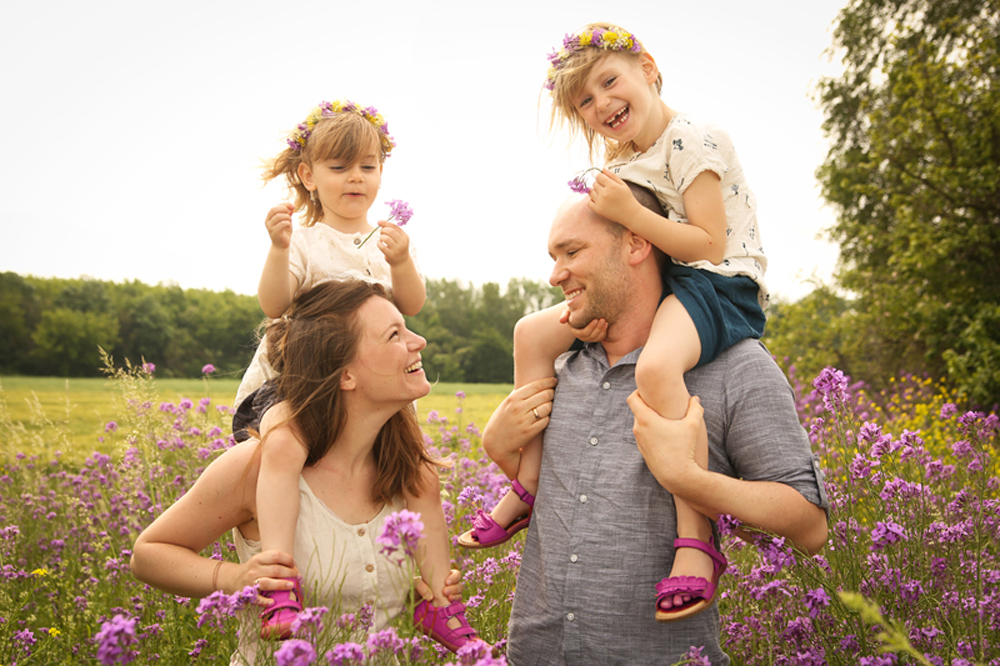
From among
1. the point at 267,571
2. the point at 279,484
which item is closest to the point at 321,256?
the point at 279,484

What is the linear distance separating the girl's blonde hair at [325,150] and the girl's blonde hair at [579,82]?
35.3 inches

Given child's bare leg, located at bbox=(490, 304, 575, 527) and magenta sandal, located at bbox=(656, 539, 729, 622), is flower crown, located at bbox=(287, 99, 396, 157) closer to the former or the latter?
child's bare leg, located at bbox=(490, 304, 575, 527)

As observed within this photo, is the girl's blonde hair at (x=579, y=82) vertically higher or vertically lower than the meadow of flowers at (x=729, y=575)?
higher

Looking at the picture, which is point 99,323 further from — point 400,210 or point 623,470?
point 623,470

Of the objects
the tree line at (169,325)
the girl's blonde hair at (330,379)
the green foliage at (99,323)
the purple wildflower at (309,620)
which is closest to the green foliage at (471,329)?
the tree line at (169,325)

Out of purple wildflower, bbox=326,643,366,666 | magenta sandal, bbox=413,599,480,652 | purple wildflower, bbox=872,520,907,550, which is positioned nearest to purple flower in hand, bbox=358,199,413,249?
magenta sandal, bbox=413,599,480,652

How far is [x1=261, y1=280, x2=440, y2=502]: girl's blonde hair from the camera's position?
2.40 meters

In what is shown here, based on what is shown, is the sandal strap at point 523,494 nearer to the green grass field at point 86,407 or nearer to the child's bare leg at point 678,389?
the child's bare leg at point 678,389

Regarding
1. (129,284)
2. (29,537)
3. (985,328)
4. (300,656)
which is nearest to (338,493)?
(300,656)

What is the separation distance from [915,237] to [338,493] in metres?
9.65

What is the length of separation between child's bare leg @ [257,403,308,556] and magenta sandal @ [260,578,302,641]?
20cm

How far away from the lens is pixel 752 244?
9.11ft

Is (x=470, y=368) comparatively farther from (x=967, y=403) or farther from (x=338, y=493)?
(x=338, y=493)

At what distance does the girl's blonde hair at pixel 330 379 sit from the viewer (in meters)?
2.40
